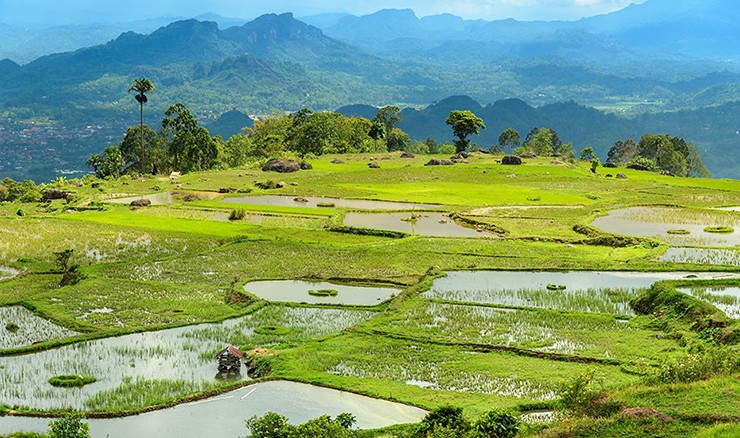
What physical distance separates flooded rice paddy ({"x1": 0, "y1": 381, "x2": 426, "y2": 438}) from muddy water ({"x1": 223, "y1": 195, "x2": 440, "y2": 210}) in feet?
102

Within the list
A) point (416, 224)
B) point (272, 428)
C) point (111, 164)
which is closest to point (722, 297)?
point (272, 428)

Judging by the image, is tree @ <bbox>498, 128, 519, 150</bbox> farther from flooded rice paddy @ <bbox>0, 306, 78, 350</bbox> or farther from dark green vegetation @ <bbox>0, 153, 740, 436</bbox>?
flooded rice paddy @ <bbox>0, 306, 78, 350</bbox>

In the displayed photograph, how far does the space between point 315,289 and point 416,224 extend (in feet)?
52.1

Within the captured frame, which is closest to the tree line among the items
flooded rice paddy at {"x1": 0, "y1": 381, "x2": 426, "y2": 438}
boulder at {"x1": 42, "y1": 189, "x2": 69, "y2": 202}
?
boulder at {"x1": 42, "y1": 189, "x2": 69, "y2": 202}

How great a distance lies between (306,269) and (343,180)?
3429 centimetres

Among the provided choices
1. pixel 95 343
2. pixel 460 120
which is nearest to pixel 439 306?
pixel 95 343

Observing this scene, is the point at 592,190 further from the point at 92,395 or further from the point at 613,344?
the point at 92,395

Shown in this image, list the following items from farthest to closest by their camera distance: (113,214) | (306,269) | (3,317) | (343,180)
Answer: (343,180) → (113,214) → (306,269) → (3,317)

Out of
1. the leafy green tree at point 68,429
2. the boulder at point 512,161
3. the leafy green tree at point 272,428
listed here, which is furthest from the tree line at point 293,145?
the leafy green tree at point 272,428

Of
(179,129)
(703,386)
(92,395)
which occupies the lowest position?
(92,395)

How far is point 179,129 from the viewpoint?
78625 millimetres

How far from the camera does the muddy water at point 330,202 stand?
166ft

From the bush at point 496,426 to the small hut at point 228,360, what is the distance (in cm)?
797

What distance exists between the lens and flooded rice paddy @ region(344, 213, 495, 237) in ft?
134
